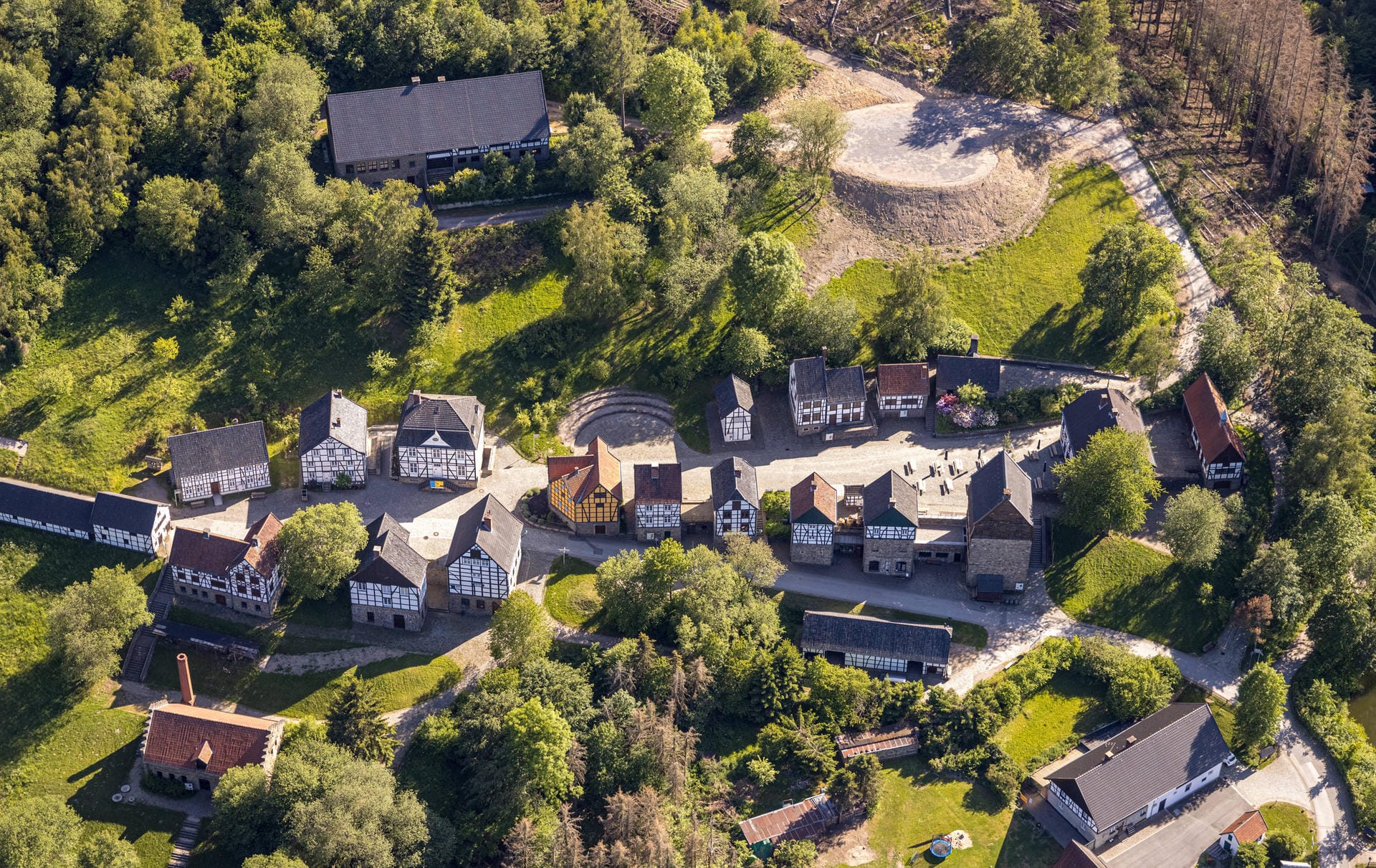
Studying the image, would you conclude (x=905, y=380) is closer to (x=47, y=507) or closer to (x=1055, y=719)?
(x=1055, y=719)

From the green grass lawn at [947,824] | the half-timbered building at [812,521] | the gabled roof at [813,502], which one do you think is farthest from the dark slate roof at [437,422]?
the green grass lawn at [947,824]

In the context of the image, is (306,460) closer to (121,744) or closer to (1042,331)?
(121,744)

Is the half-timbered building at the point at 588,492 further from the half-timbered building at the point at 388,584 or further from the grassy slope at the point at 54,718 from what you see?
the grassy slope at the point at 54,718

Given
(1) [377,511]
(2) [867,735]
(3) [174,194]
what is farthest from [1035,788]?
(3) [174,194]

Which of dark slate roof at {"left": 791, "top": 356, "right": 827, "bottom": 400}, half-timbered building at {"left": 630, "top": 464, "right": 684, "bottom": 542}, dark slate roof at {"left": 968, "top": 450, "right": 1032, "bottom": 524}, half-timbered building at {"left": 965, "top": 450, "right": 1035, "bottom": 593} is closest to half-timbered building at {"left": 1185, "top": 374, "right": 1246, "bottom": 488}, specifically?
dark slate roof at {"left": 968, "top": 450, "right": 1032, "bottom": 524}

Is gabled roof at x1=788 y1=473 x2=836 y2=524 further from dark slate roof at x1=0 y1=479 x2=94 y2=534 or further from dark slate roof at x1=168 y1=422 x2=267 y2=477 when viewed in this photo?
dark slate roof at x1=0 y1=479 x2=94 y2=534
